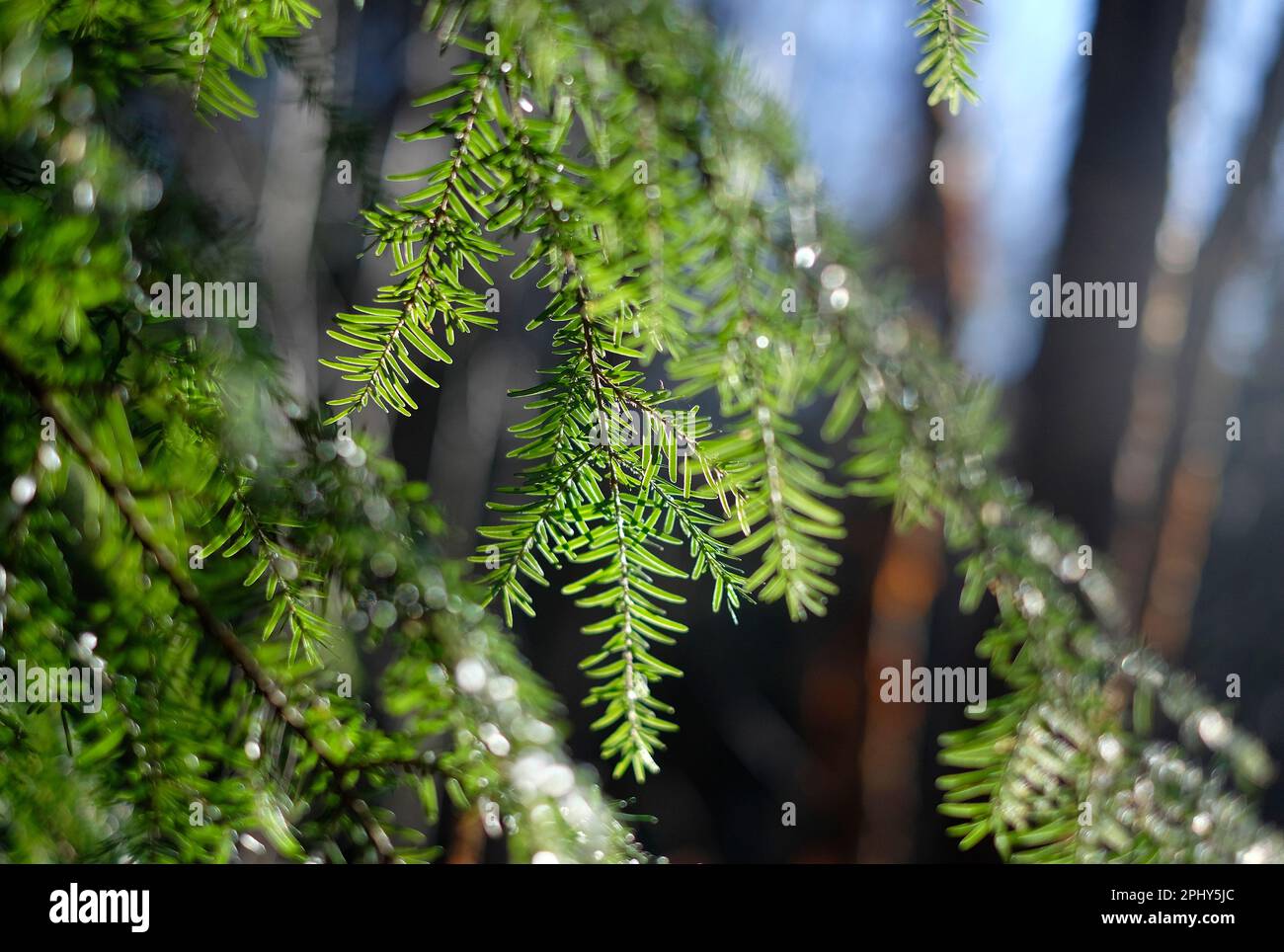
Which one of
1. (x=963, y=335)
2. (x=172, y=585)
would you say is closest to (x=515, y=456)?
(x=172, y=585)

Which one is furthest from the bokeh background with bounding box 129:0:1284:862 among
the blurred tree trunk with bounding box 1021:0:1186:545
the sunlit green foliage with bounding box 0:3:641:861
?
the sunlit green foliage with bounding box 0:3:641:861

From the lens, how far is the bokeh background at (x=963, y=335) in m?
Result: 0.79

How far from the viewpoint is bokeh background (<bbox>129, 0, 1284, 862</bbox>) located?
79 centimetres

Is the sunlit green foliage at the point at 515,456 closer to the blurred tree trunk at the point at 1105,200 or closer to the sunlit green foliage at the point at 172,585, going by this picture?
→ the sunlit green foliage at the point at 172,585

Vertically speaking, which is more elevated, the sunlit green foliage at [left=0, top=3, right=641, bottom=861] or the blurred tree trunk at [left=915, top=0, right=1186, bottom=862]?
the blurred tree trunk at [left=915, top=0, right=1186, bottom=862]

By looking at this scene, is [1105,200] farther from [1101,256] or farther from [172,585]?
[172,585]

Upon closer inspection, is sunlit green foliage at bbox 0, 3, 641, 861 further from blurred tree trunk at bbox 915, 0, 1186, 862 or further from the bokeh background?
blurred tree trunk at bbox 915, 0, 1186, 862

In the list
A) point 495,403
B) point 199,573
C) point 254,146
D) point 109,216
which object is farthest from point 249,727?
point 254,146

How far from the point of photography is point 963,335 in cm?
90

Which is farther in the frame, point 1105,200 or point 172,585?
point 1105,200

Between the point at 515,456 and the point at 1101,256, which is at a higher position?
the point at 1101,256

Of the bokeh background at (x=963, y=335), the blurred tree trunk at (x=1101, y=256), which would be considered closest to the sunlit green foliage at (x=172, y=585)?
the bokeh background at (x=963, y=335)

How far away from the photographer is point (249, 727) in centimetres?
25
